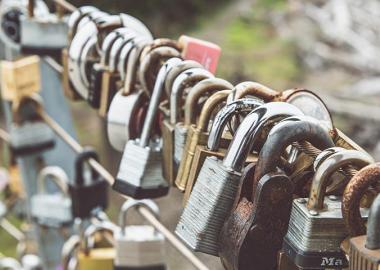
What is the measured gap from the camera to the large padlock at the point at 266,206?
1.90 feet

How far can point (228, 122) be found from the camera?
2.20ft

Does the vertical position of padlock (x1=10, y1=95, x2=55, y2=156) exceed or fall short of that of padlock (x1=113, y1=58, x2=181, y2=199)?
it falls short

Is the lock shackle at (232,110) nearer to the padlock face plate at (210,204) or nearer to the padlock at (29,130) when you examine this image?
the padlock face plate at (210,204)

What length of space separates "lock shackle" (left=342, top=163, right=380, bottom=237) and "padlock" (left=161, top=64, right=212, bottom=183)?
0.84 feet

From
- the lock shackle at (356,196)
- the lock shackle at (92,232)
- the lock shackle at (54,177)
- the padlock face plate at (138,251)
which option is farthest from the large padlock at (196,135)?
the lock shackle at (54,177)

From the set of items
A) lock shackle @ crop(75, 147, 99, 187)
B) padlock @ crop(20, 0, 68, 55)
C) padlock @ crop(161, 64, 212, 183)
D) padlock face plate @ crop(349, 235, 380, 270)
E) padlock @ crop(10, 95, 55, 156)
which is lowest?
padlock @ crop(10, 95, 55, 156)

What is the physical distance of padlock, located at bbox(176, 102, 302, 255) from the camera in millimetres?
609

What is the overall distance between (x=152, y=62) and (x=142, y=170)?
0.39 feet

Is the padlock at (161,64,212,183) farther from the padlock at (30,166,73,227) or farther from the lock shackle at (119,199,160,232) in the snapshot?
the padlock at (30,166,73,227)

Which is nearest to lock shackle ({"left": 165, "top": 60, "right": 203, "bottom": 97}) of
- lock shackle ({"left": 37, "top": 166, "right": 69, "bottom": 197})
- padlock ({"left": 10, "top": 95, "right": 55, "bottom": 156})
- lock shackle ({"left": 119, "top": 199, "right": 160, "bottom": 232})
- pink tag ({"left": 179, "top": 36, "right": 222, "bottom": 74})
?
pink tag ({"left": 179, "top": 36, "right": 222, "bottom": 74})

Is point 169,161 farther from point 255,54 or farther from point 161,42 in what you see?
point 255,54

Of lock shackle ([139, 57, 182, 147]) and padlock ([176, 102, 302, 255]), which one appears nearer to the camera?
padlock ([176, 102, 302, 255])

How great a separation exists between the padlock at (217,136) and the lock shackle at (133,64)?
192 millimetres

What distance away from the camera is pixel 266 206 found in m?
0.59
